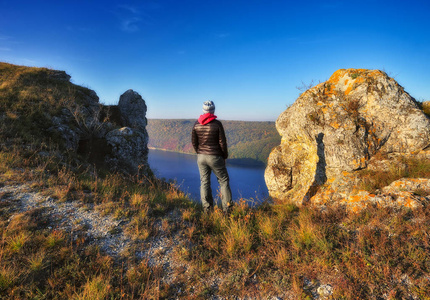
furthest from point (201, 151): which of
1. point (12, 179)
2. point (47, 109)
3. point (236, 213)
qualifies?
point (47, 109)

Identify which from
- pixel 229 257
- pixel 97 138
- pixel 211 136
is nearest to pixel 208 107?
pixel 211 136

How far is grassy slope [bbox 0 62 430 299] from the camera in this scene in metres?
2.84

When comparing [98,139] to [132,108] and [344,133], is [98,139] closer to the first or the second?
[132,108]

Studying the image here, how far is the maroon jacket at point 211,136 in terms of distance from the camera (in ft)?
17.1

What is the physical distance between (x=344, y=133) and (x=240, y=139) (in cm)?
15109

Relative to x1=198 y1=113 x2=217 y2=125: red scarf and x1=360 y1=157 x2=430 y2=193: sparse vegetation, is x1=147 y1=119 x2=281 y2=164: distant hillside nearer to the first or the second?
x1=360 y1=157 x2=430 y2=193: sparse vegetation

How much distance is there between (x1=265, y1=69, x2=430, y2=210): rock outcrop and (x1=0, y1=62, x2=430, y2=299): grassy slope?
217 cm

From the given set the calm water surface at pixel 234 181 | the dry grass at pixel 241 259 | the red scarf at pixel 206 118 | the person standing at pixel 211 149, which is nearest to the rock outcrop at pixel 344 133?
the calm water surface at pixel 234 181

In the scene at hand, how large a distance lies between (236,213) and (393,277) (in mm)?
3082

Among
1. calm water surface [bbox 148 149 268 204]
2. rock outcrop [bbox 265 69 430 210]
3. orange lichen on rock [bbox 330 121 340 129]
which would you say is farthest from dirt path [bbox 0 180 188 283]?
orange lichen on rock [bbox 330 121 340 129]

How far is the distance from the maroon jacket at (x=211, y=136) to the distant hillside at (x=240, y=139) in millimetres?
108486

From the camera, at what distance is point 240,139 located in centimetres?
15688

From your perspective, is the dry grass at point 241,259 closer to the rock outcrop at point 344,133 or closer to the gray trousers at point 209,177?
the gray trousers at point 209,177

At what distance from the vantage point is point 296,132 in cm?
838
